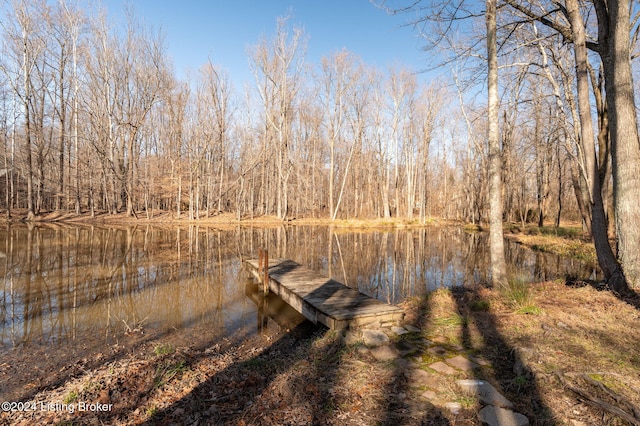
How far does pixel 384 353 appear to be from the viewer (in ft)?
14.1

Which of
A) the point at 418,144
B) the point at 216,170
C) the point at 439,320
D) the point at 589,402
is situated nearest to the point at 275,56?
the point at 216,170

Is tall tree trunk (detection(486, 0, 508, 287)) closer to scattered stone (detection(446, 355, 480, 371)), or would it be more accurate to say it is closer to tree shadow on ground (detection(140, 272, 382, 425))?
scattered stone (detection(446, 355, 480, 371))

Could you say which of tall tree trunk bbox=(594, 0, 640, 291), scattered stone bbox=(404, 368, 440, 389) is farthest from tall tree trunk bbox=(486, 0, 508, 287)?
scattered stone bbox=(404, 368, 440, 389)

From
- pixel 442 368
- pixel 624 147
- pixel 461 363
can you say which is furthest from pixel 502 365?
pixel 624 147

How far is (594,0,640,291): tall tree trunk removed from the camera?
5898 mm

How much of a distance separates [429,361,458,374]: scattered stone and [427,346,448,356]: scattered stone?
280 millimetres

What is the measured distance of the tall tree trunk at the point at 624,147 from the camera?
5898 mm

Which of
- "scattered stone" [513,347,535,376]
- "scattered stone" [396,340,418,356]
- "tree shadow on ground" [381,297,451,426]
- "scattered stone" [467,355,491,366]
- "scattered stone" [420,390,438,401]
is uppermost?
"scattered stone" [513,347,535,376]

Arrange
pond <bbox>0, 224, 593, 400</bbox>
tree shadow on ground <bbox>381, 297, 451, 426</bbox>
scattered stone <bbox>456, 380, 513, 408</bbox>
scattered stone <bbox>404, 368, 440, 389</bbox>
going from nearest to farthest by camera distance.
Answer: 1. tree shadow on ground <bbox>381, 297, 451, 426</bbox>
2. scattered stone <bbox>456, 380, 513, 408</bbox>
3. scattered stone <bbox>404, 368, 440, 389</bbox>
4. pond <bbox>0, 224, 593, 400</bbox>

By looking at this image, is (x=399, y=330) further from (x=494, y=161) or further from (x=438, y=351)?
(x=494, y=161)

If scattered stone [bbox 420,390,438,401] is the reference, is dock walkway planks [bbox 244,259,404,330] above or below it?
below

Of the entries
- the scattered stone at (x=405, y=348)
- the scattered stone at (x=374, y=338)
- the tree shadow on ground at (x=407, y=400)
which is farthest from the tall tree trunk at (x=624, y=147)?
the scattered stone at (x=374, y=338)

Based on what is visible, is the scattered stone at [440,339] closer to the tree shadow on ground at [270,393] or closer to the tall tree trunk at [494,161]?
the tree shadow on ground at [270,393]

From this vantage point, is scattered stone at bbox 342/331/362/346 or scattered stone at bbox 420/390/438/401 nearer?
scattered stone at bbox 420/390/438/401
